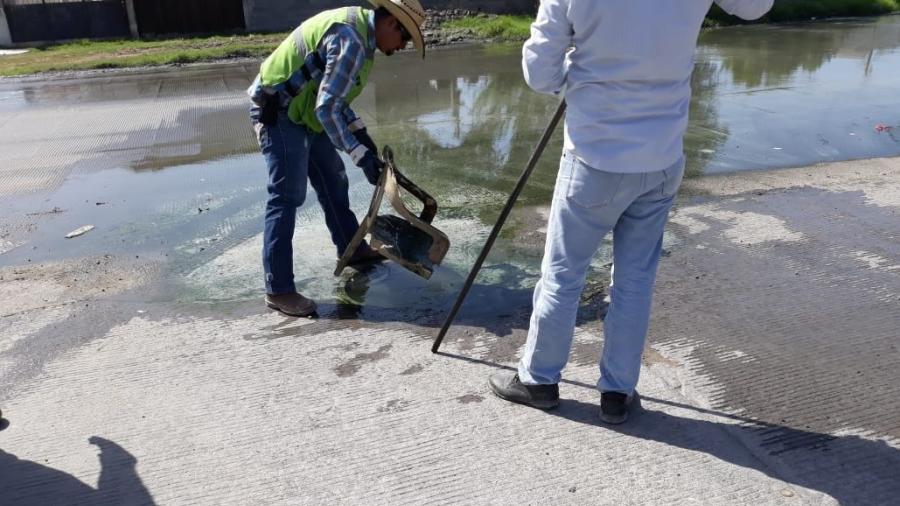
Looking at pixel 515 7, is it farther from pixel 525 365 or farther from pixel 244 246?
pixel 525 365

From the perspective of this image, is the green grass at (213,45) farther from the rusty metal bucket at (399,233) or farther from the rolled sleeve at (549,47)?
the rolled sleeve at (549,47)

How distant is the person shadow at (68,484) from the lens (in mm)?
2539

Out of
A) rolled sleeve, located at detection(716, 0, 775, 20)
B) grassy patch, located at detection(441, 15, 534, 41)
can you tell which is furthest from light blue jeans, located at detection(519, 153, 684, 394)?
grassy patch, located at detection(441, 15, 534, 41)

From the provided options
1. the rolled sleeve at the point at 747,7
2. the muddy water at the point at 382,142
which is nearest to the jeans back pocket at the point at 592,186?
the rolled sleeve at the point at 747,7

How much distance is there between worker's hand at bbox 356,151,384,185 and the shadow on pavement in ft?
5.06

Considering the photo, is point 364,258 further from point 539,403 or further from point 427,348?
point 539,403

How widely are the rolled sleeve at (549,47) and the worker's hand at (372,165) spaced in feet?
4.37

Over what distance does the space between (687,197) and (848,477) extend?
3163 mm

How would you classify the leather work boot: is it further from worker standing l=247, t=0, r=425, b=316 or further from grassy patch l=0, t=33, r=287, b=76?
grassy patch l=0, t=33, r=287, b=76

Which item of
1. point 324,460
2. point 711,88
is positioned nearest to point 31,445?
point 324,460

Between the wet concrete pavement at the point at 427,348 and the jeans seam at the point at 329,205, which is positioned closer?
the wet concrete pavement at the point at 427,348

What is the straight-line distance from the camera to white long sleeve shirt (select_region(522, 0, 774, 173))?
243 cm

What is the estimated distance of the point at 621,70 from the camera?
98.2 inches

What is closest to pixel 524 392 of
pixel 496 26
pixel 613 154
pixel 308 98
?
pixel 613 154
